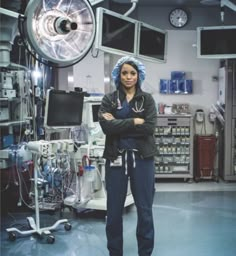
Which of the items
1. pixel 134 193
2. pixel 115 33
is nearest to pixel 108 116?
pixel 134 193

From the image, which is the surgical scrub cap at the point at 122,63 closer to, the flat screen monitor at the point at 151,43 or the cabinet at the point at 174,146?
the flat screen monitor at the point at 151,43

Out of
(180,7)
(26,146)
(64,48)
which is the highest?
(180,7)

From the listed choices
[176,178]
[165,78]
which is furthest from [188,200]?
[165,78]

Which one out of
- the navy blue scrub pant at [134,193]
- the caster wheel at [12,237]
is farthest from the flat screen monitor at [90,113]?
the navy blue scrub pant at [134,193]

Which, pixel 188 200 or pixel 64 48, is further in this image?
pixel 188 200

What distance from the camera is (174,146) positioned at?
6.60m

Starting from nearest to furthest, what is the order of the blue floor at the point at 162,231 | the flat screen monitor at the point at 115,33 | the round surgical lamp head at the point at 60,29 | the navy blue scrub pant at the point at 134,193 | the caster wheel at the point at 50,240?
the round surgical lamp head at the point at 60,29 < the navy blue scrub pant at the point at 134,193 < the blue floor at the point at 162,231 < the caster wheel at the point at 50,240 < the flat screen monitor at the point at 115,33

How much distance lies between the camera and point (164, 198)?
546 cm

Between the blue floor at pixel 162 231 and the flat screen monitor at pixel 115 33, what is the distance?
6.64 ft

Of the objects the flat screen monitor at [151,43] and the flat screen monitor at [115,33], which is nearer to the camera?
the flat screen monitor at [115,33]

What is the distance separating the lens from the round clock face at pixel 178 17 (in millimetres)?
6809

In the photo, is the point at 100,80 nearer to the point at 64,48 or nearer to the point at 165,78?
the point at 165,78

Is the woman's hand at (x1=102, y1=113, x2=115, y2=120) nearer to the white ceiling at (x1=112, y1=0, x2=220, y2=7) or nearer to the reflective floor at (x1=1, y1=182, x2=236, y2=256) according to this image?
the reflective floor at (x1=1, y1=182, x2=236, y2=256)

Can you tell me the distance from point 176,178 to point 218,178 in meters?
0.73
